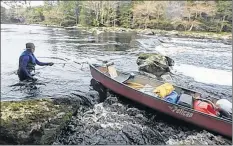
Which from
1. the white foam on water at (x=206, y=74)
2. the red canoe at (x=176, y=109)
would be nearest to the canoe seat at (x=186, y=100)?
the red canoe at (x=176, y=109)

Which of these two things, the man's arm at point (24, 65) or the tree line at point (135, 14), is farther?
the tree line at point (135, 14)

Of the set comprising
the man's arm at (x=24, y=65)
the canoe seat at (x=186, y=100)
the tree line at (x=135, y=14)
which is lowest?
the canoe seat at (x=186, y=100)

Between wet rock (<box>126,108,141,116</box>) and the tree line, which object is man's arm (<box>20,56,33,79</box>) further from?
the tree line

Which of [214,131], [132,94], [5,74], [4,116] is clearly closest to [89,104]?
[132,94]

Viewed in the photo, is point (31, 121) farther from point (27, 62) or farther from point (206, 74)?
point (206, 74)

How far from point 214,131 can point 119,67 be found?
781cm

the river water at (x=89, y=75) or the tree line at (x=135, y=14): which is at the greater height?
the tree line at (x=135, y=14)

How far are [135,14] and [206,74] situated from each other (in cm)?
3148

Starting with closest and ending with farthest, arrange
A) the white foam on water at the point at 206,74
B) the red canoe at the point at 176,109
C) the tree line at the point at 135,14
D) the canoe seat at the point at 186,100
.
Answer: the red canoe at the point at 176,109 < the canoe seat at the point at 186,100 < the white foam on water at the point at 206,74 < the tree line at the point at 135,14

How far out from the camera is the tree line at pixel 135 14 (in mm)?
40844

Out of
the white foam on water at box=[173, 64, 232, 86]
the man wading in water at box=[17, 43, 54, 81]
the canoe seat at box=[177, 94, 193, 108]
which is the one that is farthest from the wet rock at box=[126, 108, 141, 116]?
the white foam on water at box=[173, 64, 232, 86]

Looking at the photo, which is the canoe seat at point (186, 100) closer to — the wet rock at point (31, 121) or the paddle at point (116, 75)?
the paddle at point (116, 75)

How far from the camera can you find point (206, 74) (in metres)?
12.7

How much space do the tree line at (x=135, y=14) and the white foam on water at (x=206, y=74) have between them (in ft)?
92.5
